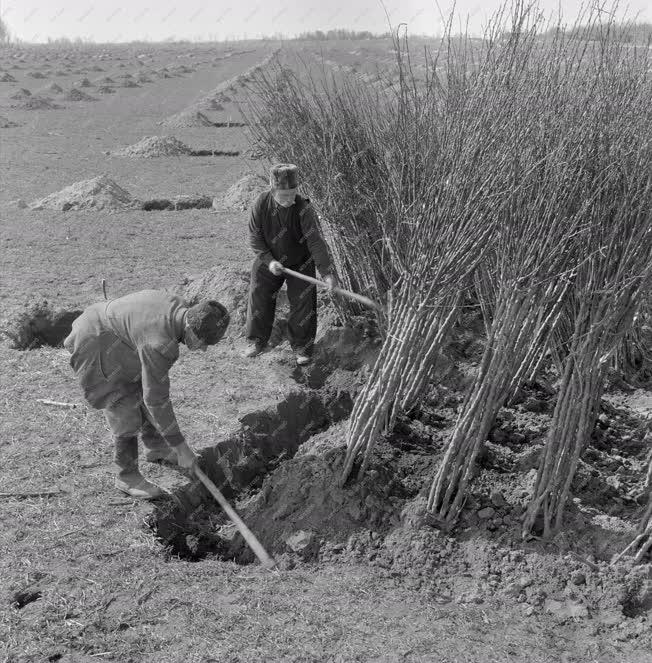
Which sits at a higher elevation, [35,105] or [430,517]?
[35,105]

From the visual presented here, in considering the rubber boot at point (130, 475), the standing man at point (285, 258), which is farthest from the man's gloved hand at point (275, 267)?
the rubber boot at point (130, 475)

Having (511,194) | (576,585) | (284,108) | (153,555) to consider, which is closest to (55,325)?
(284,108)

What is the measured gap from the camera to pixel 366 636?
9.41ft

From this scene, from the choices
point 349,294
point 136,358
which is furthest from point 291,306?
point 136,358

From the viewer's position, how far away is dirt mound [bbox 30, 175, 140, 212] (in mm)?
9938

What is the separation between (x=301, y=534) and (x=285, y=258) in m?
2.27

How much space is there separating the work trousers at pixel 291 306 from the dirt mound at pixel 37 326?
1.56 meters

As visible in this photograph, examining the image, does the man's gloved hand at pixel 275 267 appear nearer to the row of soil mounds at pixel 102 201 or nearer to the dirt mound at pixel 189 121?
the row of soil mounds at pixel 102 201

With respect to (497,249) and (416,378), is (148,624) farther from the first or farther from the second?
(497,249)

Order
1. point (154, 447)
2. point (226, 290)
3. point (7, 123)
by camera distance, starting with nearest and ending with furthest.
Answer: point (154, 447) < point (226, 290) < point (7, 123)

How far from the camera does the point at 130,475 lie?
12.6 feet

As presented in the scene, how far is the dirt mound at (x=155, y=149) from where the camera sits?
14766mm

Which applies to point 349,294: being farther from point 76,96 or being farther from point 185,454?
point 76,96

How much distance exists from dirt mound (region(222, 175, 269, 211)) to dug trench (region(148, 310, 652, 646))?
610cm
